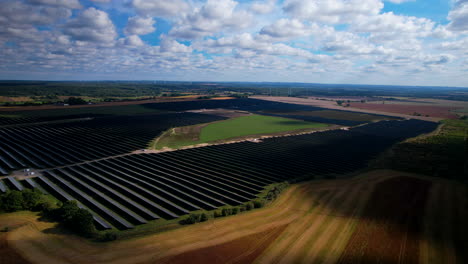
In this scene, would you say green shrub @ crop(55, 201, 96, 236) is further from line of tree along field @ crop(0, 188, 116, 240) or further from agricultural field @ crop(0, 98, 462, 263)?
agricultural field @ crop(0, 98, 462, 263)

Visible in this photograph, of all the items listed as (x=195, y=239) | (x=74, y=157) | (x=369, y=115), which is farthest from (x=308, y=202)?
(x=369, y=115)

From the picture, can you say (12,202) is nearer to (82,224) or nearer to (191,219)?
(82,224)

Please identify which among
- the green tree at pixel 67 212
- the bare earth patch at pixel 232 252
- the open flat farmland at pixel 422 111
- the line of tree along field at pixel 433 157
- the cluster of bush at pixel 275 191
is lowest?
the bare earth patch at pixel 232 252

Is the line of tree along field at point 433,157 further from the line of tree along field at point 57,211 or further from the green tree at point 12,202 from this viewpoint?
the green tree at point 12,202

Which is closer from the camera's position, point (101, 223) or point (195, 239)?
point (195, 239)

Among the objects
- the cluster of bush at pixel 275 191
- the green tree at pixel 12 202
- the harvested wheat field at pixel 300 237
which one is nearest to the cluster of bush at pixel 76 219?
the harvested wheat field at pixel 300 237

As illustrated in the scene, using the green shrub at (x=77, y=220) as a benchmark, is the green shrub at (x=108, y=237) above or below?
below

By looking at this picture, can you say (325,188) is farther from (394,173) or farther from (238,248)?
(238,248)
